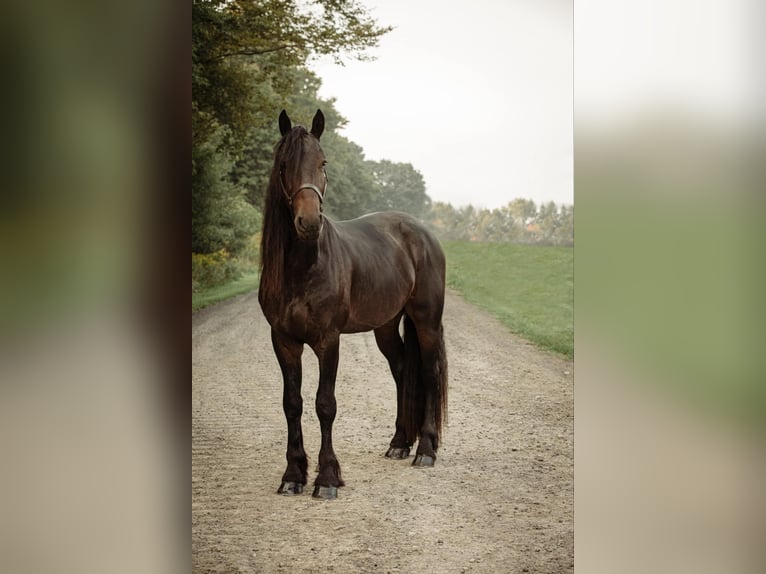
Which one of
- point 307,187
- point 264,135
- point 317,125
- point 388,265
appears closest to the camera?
point 307,187

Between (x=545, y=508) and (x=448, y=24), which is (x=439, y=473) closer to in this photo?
(x=545, y=508)

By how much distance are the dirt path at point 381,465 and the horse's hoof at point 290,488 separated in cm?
3

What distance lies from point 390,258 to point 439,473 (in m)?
0.98

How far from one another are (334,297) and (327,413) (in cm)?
50

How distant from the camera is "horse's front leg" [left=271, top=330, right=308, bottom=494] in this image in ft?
10.6

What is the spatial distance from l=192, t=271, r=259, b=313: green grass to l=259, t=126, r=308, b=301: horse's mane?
0.40ft

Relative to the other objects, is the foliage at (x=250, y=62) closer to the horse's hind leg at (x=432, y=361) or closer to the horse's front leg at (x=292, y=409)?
the horse's front leg at (x=292, y=409)

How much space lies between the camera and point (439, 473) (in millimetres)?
3334

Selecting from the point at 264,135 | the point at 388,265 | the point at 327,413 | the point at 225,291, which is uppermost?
the point at 264,135

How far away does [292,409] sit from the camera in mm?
3250
